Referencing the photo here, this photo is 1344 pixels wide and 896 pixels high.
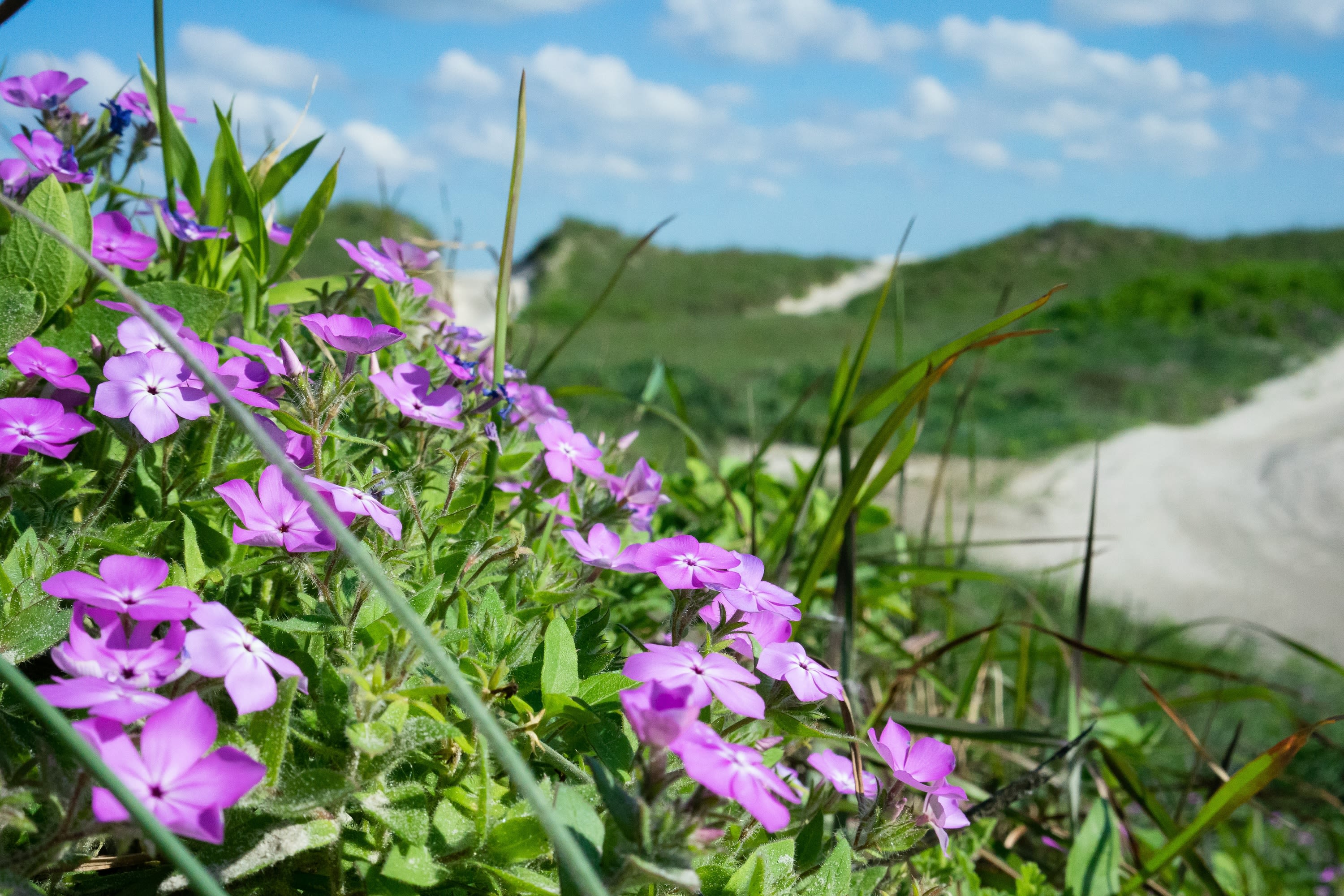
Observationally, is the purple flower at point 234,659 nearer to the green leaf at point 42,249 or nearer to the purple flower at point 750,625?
the purple flower at point 750,625

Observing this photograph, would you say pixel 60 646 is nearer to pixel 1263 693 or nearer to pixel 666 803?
pixel 666 803

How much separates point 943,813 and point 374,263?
2.90ft

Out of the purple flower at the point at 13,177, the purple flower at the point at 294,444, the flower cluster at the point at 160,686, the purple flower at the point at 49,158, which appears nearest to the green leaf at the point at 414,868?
the flower cluster at the point at 160,686

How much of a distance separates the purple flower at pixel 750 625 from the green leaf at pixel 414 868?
1.01 feet

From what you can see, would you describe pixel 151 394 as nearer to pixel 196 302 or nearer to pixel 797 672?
pixel 196 302

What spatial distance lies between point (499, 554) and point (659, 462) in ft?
3.62

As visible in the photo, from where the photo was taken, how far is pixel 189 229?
1.14 m

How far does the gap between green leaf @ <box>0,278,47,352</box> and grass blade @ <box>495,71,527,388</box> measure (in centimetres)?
47

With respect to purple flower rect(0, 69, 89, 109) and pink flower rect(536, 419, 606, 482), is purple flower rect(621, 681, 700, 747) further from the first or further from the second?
purple flower rect(0, 69, 89, 109)

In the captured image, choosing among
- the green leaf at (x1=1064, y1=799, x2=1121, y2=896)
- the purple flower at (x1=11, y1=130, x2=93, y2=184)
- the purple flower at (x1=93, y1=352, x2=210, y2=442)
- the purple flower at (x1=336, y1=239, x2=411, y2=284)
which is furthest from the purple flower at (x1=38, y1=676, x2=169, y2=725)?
the green leaf at (x1=1064, y1=799, x2=1121, y2=896)

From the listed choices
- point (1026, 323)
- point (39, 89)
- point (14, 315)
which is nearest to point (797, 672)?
point (14, 315)

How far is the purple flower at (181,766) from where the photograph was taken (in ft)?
1.74

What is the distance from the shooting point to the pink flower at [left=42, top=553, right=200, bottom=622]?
2.00 feet

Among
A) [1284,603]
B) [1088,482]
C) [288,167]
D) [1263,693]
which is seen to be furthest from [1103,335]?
[288,167]
